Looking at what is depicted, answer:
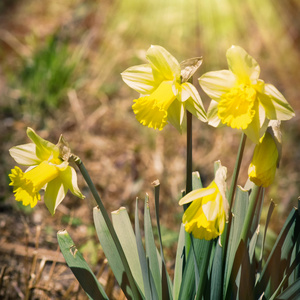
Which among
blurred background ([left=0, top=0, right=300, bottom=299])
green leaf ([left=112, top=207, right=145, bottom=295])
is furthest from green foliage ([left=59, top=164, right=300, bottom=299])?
blurred background ([left=0, top=0, right=300, bottom=299])

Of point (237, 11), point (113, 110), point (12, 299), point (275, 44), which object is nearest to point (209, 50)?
point (275, 44)

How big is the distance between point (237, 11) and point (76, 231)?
3.14m

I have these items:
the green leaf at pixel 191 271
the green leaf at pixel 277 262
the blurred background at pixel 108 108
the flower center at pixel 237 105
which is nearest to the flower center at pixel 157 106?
the flower center at pixel 237 105

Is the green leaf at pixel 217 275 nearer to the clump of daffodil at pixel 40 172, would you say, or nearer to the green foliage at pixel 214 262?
the green foliage at pixel 214 262

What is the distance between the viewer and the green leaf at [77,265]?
105 centimetres

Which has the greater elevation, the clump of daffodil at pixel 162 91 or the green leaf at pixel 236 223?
the clump of daffodil at pixel 162 91

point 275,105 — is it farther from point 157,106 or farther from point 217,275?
point 217,275

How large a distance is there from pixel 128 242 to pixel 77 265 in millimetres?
167

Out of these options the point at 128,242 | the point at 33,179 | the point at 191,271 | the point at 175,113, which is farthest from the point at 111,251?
the point at 175,113

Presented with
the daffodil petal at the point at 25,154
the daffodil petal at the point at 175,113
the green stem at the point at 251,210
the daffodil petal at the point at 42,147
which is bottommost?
the green stem at the point at 251,210

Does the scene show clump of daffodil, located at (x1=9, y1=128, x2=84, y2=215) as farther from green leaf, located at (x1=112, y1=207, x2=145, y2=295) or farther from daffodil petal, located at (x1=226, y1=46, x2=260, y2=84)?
daffodil petal, located at (x1=226, y1=46, x2=260, y2=84)

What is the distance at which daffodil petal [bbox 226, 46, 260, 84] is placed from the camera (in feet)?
2.83

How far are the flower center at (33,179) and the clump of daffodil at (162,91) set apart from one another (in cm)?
25

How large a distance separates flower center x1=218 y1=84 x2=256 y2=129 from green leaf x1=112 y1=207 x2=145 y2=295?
0.45 meters
